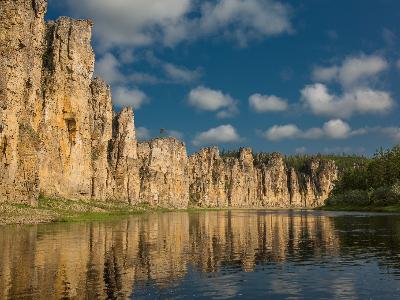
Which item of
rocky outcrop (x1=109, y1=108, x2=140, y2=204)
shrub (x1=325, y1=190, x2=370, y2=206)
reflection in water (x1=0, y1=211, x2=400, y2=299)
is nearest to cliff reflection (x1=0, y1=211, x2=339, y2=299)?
reflection in water (x1=0, y1=211, x2=400, y2=299)

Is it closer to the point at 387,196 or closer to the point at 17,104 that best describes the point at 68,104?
the point at 17,104

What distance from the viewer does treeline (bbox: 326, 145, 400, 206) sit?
131 meters

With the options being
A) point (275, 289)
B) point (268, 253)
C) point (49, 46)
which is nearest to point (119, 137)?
point (49, 46)

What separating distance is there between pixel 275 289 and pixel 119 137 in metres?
150

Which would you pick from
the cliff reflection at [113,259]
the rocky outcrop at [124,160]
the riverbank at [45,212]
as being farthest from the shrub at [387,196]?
the cliff reflection at [113,259]

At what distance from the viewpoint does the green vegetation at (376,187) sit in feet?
422

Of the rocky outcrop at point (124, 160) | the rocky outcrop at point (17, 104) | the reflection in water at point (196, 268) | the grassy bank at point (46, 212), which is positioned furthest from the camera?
the rocky outcrop at point (124, 160)

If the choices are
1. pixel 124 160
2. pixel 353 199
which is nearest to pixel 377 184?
pixel 353 199

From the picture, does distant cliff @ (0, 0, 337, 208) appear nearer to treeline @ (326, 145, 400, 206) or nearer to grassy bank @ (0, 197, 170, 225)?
grassy bank @ (0, 197, 170, 225)

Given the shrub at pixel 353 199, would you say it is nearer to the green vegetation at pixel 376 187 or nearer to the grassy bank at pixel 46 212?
the green vegetation at pixel 376 187

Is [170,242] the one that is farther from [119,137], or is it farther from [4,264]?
[119,137]

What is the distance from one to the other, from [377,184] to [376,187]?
1323mm

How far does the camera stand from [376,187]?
15450cm

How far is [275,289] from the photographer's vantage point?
74.7 ft
